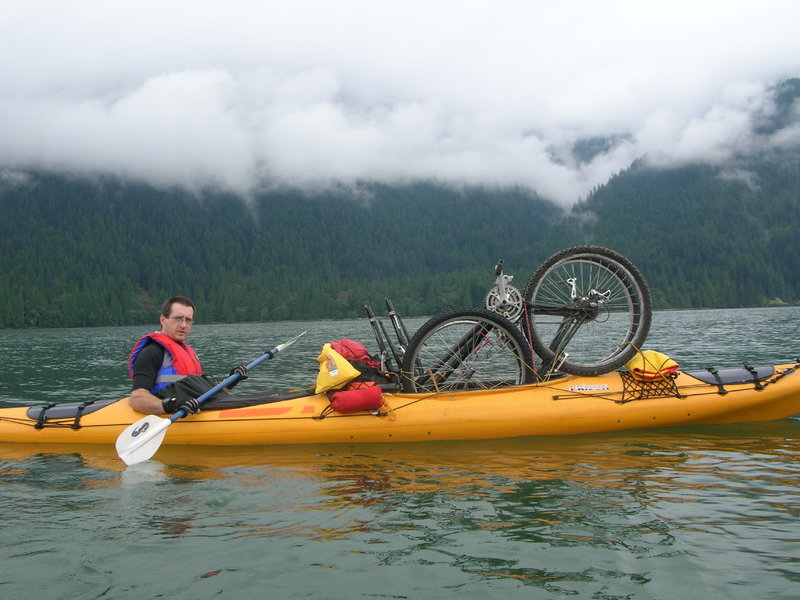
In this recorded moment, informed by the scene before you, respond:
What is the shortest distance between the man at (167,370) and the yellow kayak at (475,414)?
60 centimetres

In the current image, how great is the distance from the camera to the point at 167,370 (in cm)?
927

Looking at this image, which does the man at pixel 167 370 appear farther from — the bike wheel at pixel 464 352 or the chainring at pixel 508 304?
the chainring at pixel 508 304

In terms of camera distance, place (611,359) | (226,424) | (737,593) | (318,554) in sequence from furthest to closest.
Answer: (611,359) → (226,424) → (318,554) → (737,593)

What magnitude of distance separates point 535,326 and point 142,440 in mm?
6163

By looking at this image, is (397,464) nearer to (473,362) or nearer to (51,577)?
(473,362)

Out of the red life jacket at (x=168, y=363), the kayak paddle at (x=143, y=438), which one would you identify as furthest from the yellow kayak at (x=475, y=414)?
the kayak paddle at (x=143, y=438)

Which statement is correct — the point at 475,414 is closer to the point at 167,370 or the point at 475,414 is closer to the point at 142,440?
the point at 167,370

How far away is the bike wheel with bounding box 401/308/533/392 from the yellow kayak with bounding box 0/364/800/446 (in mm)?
389

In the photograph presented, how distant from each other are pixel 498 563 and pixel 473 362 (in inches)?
206

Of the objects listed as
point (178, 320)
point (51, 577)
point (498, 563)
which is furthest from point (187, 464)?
point (498, 563)

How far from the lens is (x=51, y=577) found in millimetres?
4871

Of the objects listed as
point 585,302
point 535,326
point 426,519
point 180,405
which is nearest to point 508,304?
point 535,326

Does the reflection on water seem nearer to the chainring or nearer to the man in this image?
the man

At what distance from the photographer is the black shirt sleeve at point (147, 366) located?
9008 millimetres
